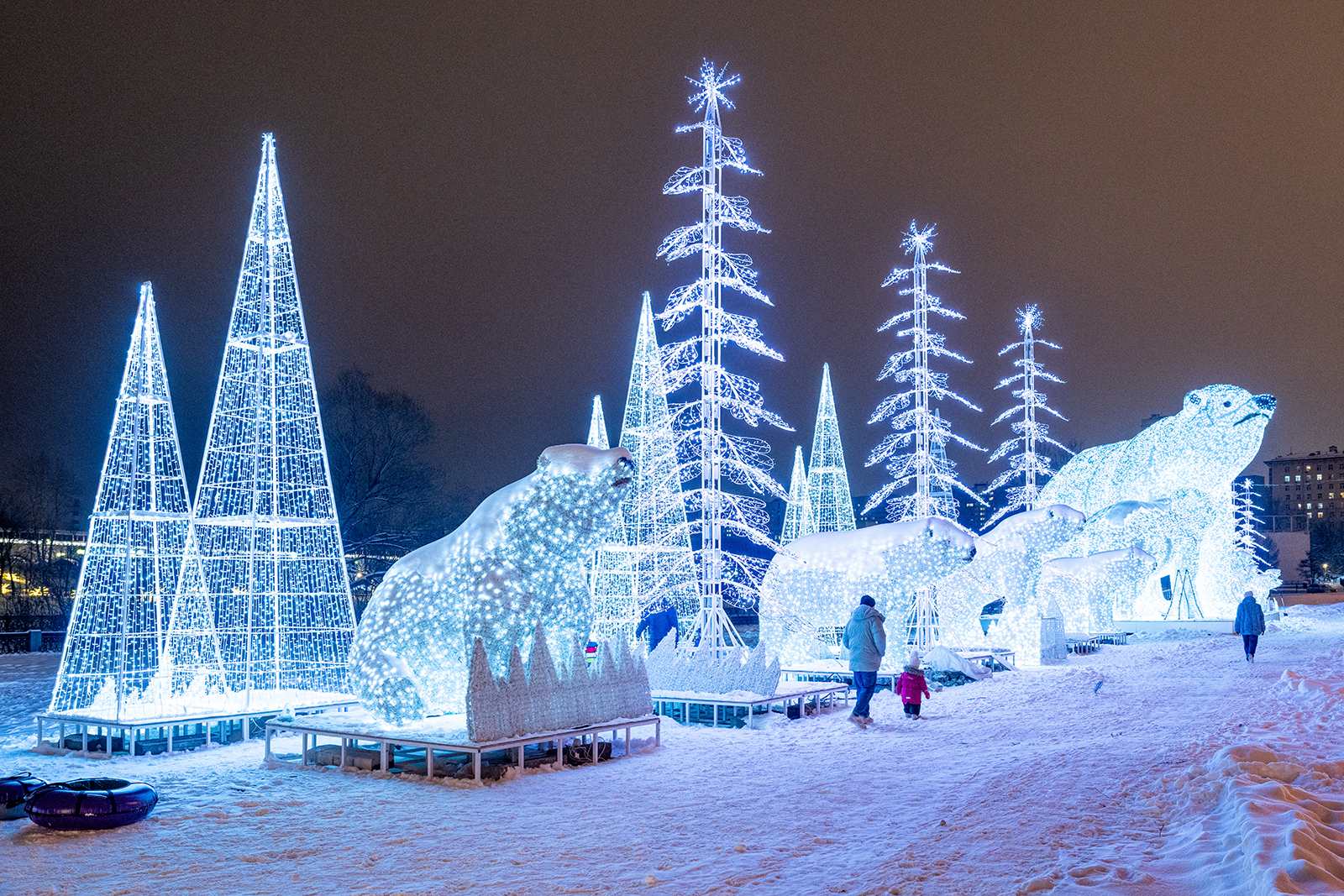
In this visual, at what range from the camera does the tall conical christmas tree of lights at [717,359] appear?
1358cm

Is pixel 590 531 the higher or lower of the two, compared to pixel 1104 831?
higher

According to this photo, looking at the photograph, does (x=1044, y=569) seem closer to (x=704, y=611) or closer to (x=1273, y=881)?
(x=704, y=611)

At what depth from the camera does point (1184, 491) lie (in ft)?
75.5

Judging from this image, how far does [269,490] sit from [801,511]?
1691cm

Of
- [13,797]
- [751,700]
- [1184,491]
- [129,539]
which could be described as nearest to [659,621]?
[751,700]

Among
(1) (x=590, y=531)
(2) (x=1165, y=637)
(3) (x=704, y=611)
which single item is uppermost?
(1) (x=590, y=531)

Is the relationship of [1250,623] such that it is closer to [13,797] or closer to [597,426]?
[597,426]

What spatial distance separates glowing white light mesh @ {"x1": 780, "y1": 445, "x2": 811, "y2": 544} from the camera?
24266 millimetres

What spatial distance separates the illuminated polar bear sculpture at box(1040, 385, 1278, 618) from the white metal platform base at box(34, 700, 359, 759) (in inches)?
723

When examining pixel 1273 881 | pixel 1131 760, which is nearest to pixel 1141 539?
pixel 1131 760

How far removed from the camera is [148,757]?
9.20m

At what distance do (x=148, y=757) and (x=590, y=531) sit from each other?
14.7 ft

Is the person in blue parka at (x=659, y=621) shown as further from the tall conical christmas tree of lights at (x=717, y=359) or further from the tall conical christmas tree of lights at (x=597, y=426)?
the tall conical christmas tree of lights at (x=597, y=426)

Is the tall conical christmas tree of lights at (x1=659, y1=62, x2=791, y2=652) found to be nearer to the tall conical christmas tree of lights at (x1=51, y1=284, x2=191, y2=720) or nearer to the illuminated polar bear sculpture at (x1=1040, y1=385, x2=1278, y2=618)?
the tall conical christmas tree of lights at (x1=51, y1=284, x2=191, y2=720)
